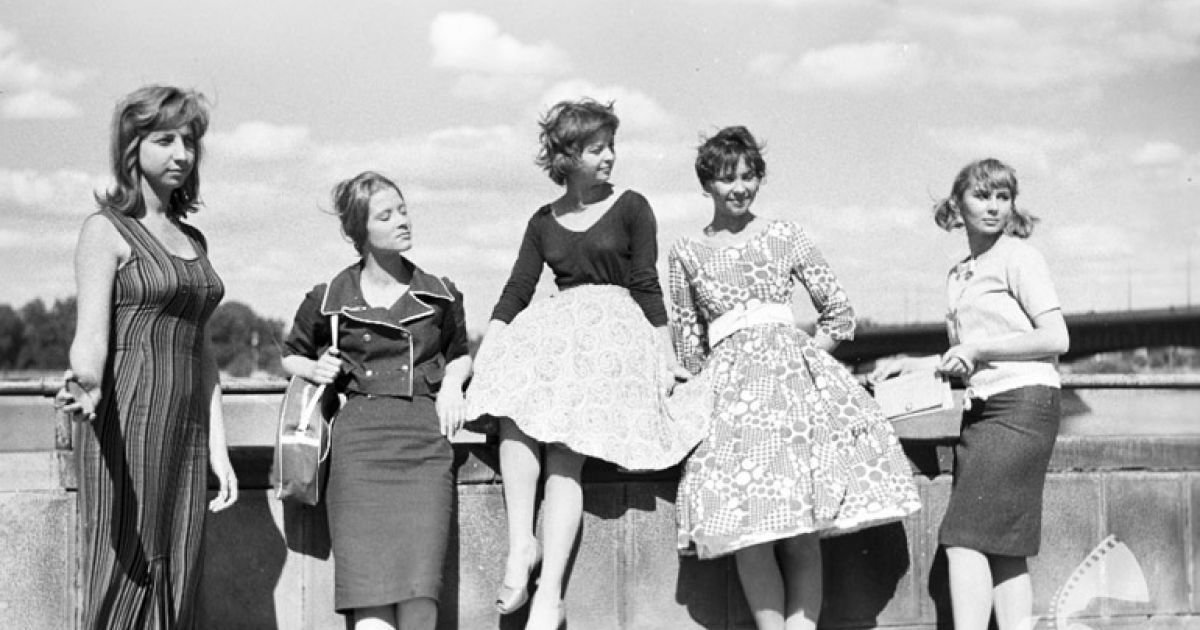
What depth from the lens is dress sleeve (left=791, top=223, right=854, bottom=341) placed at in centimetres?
503

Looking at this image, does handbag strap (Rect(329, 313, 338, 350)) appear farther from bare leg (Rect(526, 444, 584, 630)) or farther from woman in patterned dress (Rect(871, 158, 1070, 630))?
woman in patterned dress (Rect(871, 158, 1070, 630))

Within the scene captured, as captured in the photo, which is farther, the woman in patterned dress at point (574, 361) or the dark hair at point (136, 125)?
the woman in patterned dress at point (574, 361)

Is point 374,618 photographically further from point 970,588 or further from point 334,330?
point 970,588

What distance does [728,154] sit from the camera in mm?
4922

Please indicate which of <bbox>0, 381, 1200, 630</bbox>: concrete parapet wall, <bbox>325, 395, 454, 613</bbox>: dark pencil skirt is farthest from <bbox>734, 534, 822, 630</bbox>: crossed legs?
<bbox>325, 395, 454, 613</bbox>: dark pencil skirt

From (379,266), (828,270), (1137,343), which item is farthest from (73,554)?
(1137,343)

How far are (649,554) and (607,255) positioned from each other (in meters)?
1.18

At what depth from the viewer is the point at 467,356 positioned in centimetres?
488

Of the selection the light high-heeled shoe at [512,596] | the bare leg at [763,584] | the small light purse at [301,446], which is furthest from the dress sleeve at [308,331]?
the bare leg at [763,584]

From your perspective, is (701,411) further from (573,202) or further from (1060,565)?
(1060,565)

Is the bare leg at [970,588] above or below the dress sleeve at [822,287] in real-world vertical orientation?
below

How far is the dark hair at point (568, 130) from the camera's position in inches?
195

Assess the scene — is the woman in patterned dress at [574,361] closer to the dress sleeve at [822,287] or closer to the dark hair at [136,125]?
the dress sleeve at [822,287]

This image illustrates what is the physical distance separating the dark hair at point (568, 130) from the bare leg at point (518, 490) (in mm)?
1023
